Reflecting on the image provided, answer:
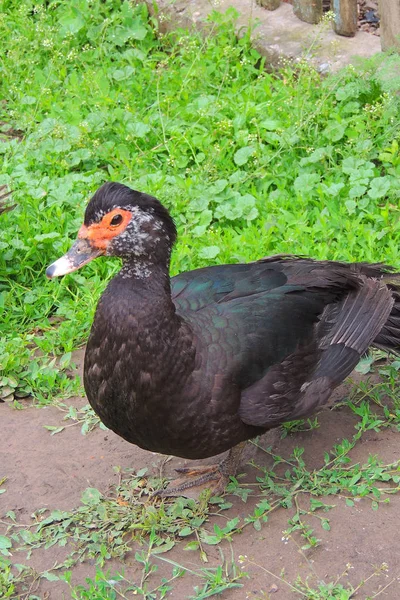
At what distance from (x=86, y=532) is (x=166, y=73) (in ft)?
13.0

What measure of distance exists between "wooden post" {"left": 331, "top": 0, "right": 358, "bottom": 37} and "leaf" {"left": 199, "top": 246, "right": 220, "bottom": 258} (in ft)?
7.14

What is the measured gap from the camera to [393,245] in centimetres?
523

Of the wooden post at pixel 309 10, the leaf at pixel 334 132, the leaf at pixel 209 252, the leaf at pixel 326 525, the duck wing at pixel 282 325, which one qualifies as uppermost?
the wooden post at pixel 309 10

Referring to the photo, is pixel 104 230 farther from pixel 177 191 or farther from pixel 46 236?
pixel 177 191

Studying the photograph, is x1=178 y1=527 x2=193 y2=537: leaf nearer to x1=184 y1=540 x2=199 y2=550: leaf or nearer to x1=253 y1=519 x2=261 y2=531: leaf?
x1=184 y1=540 x2=199 y2=550: leaf

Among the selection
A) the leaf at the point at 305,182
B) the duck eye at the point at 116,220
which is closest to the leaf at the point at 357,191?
the leaf at the point at 305,182

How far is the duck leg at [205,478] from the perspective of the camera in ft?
13.5

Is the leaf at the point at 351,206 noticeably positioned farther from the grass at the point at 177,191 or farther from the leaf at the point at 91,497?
the leaf at the point at 91,497

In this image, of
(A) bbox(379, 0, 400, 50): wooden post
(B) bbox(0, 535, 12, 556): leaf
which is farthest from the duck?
(A) bbox(379, 0, 400, 50): wooden post

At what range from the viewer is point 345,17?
250 inches

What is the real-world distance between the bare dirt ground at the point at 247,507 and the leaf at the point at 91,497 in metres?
0.06

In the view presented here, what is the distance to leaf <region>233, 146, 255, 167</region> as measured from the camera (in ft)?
19.3

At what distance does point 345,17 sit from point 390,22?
0.51 metres

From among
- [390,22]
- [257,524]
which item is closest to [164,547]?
[257,524]
